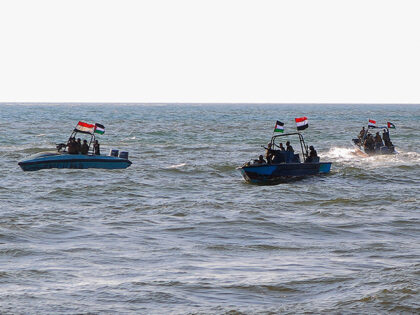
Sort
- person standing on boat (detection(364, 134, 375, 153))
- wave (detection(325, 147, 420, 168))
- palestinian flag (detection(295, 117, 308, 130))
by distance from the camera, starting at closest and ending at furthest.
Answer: palestinian flag (detection(295, 117, 308, 130)) < wave (detection(325, 147, 420, 168)) < person standing on boat (detection(364, 134, 375, 153))

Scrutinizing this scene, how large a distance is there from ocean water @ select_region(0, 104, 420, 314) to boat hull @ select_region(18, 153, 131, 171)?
85 centimetres

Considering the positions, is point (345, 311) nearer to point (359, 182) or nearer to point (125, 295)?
point (125, 295)

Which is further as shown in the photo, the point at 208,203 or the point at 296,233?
the point at 208,203

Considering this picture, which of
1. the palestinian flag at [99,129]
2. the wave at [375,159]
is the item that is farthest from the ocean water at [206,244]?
the wave at [375,159]

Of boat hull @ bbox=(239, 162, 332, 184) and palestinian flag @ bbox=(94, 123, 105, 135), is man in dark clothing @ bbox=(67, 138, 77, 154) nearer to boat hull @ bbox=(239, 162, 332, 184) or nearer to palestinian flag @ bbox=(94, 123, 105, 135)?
palestinian flag @ bbox=(94, 123, 105, 135)

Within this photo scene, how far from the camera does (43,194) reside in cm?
2653

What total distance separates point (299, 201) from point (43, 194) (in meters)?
10.0

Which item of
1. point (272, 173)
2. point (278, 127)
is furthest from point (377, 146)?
point (272, 173)

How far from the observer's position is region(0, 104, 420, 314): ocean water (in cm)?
1237

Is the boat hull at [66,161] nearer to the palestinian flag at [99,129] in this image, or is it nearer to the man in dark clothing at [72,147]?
the man in dark clothing at [72,147]

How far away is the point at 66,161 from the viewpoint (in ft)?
113

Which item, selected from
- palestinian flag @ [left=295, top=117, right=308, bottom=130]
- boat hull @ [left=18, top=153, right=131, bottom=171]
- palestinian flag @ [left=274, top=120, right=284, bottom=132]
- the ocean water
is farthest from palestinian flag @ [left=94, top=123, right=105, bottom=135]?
palestinian flag @ [left=295, top=117, right=308, bottom=130]

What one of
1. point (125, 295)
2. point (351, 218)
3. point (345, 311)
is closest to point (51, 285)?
point (125, 295)

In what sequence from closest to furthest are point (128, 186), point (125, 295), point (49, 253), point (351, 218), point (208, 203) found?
1. point (125, 295)
2. point (49, 253)
3. point (351, 218)
4. point (208, 203)
5. point (128, 186)
